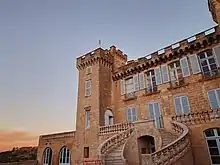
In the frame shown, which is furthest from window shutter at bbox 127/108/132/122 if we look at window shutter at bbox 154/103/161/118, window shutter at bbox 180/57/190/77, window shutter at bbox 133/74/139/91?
window shutter at bbox 180/57/190/77

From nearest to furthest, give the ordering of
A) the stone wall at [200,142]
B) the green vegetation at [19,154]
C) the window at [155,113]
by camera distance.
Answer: the stone wall at [200,142], the window at [155,113], the green vegetation at [19,154]

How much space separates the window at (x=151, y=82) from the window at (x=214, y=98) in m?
4.85

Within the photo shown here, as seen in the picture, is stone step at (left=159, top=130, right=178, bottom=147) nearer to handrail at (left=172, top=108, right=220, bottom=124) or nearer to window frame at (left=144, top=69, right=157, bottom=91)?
handrail at (left=172, top=108, right=220, bottom=124)

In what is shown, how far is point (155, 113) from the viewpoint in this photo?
17.3m

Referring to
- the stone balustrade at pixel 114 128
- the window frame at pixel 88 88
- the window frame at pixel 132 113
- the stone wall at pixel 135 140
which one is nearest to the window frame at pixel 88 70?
the window frame at pixel 88 88

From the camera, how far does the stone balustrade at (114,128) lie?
16.2 m

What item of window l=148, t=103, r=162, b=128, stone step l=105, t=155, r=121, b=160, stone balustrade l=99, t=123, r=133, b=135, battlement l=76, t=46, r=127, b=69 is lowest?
stone step l=105, t=155, r=121, b=160

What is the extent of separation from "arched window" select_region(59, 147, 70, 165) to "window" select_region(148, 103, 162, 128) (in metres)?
11.1

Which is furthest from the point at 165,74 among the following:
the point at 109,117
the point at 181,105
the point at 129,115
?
the point at 109,117

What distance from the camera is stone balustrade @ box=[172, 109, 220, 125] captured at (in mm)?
13340

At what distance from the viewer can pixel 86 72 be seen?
2178cm

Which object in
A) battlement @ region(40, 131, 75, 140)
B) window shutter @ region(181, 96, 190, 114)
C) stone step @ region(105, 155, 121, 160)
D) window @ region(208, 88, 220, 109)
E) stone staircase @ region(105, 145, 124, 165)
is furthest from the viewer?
battlement @ region(40, 131, 75, 140)

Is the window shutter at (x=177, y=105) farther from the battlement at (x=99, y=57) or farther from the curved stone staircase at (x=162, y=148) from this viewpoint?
the battlement at (x=99, y=57)

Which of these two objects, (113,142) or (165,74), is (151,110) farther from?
(113,142)
